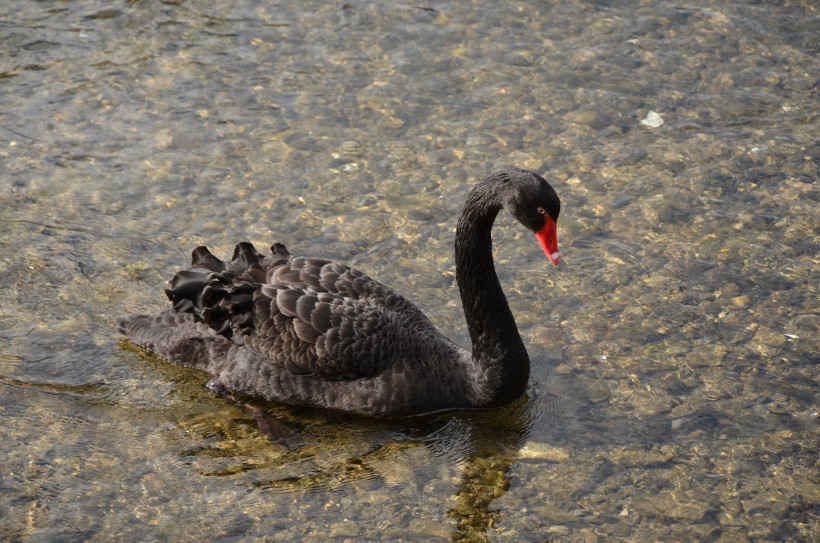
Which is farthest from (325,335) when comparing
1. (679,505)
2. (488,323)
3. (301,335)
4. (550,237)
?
(679,505)

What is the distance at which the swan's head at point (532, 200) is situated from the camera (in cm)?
624

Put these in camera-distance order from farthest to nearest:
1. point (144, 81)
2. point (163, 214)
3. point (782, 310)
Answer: point (144, 81) → point (163, 214) → point (782, 310)

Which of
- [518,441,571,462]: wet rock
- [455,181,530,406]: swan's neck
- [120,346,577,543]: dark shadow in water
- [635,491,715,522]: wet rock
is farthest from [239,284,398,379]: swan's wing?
[635,491,715,522]: wet rock

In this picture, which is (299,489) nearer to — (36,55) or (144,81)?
(144,81)

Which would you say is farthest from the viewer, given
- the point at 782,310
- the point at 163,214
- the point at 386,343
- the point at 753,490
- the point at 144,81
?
the point at 144,81

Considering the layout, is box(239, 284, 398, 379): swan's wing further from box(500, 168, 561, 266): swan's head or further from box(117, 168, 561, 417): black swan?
box(500, 168, 561, 266): swan's head

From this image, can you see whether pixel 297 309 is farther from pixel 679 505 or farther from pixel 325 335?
pixel 679 505

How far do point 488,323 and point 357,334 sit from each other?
2.67 feet

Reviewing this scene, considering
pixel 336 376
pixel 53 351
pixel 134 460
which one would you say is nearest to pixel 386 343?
pixel 336 376

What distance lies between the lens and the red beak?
251 inches

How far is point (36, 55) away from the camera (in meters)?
10.1

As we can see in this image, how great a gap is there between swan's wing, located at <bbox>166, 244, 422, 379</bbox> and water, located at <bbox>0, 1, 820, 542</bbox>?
403mm

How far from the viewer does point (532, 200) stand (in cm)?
626

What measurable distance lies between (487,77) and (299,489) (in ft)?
16.9
